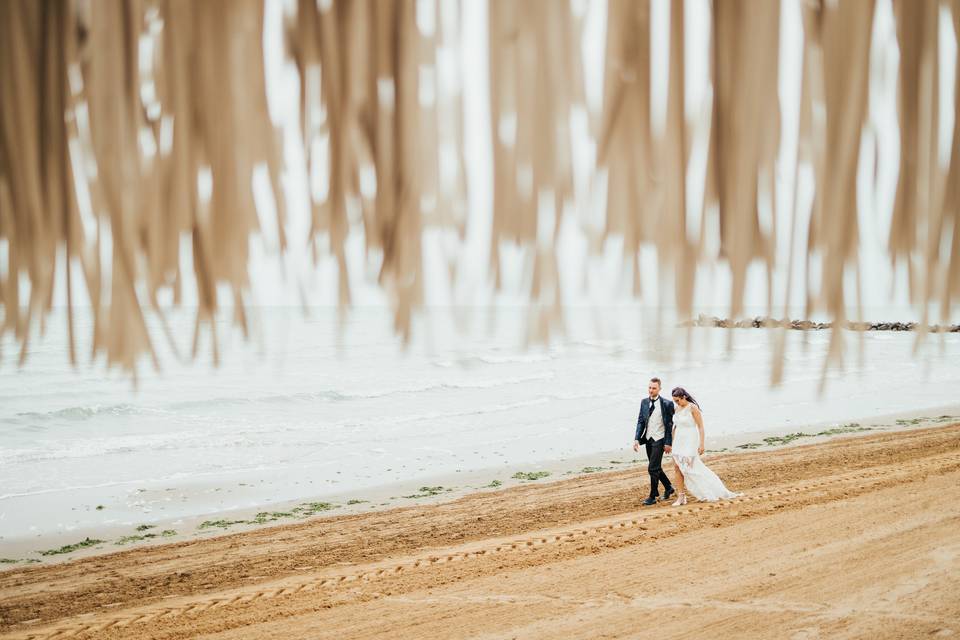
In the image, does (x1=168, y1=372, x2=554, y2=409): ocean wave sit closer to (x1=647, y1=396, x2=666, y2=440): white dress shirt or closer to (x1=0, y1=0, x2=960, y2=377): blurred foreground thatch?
(x1=647, y1=396, x2=666, y2=440): white dress shirt

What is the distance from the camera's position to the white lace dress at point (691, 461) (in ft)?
28.0

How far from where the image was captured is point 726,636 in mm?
5113

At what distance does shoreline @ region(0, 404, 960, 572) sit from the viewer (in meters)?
9.62

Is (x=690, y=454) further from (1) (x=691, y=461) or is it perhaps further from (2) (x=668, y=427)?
(2) (x=668, y=427)

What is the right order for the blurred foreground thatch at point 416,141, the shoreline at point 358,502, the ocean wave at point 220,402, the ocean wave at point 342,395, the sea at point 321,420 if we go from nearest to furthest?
the blurred foreground thatch at point 416,141 → the shoreline at point 358,502 → the sea at point 321,420 → the ocean wave at point 220,402 → the ocean wave at point 342,395

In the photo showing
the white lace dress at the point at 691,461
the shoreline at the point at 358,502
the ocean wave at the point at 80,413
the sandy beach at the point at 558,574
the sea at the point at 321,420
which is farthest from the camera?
the ocean wave at the point at 80,413

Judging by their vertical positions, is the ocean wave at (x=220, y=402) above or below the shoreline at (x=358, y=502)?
above

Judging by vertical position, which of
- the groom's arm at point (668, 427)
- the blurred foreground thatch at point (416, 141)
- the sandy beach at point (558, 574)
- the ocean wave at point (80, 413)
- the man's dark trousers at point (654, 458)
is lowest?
the ocean wave at point (80, 413)

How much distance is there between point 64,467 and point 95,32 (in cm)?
1600

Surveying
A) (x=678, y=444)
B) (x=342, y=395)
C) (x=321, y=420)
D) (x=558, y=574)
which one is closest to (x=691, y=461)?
(x=678, y=444)

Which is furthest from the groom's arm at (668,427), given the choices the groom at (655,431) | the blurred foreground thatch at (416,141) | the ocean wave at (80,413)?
the ocean wave at (80,413)

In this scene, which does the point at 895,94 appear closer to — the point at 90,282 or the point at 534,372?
the point at 90,282

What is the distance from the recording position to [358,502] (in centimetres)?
1175

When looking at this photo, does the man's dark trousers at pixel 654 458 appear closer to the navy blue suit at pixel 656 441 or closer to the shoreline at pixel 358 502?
the navy blue suit at pixel 656 441
